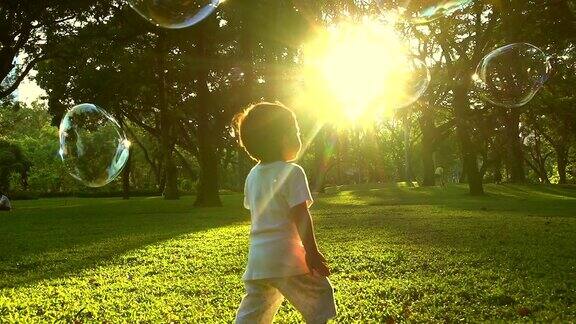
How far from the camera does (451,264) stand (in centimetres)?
839

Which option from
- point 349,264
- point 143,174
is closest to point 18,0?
point 349,264

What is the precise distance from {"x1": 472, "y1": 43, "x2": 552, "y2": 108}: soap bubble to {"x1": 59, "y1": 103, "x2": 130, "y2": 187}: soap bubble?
1007 centimetres

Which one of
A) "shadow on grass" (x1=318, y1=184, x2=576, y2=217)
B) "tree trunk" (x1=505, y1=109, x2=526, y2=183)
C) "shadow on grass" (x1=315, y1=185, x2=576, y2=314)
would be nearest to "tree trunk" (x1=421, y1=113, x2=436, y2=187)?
"tree trunk" (x1=505, y1=109, x2=526, y2=183)

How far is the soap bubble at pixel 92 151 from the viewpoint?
12.4 metres

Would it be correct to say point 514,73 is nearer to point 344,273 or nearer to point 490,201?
point 344,273

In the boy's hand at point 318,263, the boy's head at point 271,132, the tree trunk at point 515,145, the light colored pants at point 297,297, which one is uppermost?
the tree trunk at point 515,145

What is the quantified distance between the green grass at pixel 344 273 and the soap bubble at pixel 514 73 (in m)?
3.51

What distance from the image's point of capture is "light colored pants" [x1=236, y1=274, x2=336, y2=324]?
359cm

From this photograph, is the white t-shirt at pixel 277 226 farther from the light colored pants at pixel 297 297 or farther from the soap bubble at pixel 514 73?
the soap bubble at pixel 514 73

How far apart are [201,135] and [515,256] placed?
68.7 feet

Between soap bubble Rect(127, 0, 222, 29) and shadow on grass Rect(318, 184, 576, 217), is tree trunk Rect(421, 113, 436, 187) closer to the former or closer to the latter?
shadow on grass Rect(318, 184, 576, 217)

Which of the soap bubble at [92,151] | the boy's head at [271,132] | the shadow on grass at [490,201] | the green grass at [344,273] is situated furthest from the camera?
the shadow on grass at [490,201]

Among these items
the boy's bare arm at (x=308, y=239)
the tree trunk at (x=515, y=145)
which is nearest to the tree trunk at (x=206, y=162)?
the boy's bare arm at (x=308, y=239)

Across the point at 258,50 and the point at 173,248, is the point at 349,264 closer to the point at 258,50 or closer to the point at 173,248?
the point at 173,248
